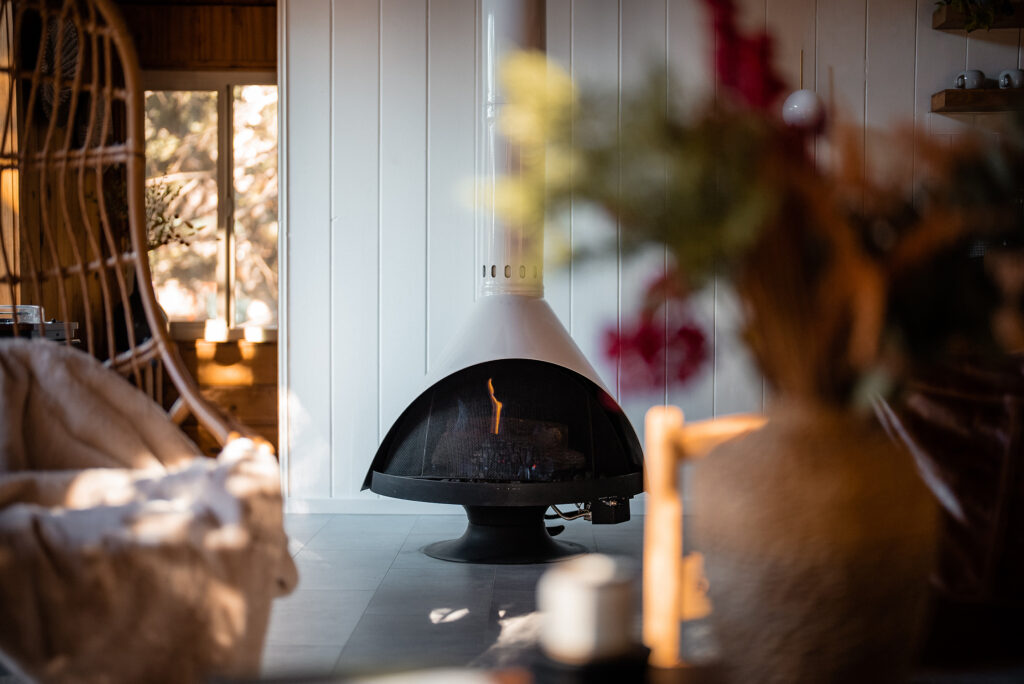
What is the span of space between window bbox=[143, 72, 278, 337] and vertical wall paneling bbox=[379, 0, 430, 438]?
4.94ft

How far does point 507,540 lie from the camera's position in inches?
111

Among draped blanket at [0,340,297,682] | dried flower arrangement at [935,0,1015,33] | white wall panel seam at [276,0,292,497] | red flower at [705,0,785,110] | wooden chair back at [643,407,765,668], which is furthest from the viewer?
white wall panel seam at [276,0,292,497]

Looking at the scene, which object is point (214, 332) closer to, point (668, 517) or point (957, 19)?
point (957, 19)

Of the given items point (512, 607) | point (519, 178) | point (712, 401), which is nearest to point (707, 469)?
point (519, 178)

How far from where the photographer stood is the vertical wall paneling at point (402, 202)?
3.44 meters

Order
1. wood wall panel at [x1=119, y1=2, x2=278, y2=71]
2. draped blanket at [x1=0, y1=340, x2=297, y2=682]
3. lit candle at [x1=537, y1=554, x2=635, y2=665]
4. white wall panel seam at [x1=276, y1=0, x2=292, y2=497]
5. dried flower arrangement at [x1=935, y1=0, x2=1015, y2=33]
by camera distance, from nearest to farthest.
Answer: lit candle at [x1=537, y1=554, x2=635, y2=665]
draped blanket at [x1=0, y1=340, x2=297, y2=682]
dried flower arrangement at [x1=935, y1=0, x2=1015, y2=33]
white wall panel seam at [x1=276, y1=0, x2=292, y2=497]
wood wall panel at [x1=119, y1=2, x2=278, y2=71]

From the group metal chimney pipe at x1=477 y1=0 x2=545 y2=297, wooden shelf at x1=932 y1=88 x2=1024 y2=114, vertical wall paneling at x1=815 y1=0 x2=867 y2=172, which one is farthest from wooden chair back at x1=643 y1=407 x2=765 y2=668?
wooden shelf at x1=932 y1=88 x2=1024 y2=114

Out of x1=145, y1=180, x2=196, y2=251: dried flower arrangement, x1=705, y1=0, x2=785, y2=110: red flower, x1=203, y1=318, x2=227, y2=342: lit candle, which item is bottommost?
x1=203, y1=318, x2=227, y2=342: lit candle

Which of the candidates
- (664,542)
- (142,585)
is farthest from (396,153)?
(664,542)

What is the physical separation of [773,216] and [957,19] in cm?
318

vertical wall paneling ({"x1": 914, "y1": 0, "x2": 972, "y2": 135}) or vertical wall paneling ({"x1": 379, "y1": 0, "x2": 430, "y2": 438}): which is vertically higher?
vertical wall paneling ({"x1": 914, "y1": 0, "x2": 972, "y2": 135})

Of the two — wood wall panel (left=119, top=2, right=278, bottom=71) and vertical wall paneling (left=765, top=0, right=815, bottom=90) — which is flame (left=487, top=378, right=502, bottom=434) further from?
wood wall panel (left=119, top=2, right=278, bottom=71)

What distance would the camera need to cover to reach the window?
15.5ft

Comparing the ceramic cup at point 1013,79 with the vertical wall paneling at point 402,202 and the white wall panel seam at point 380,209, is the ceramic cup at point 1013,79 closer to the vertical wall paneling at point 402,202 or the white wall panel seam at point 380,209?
the vertical wall paneling at point 402,202
